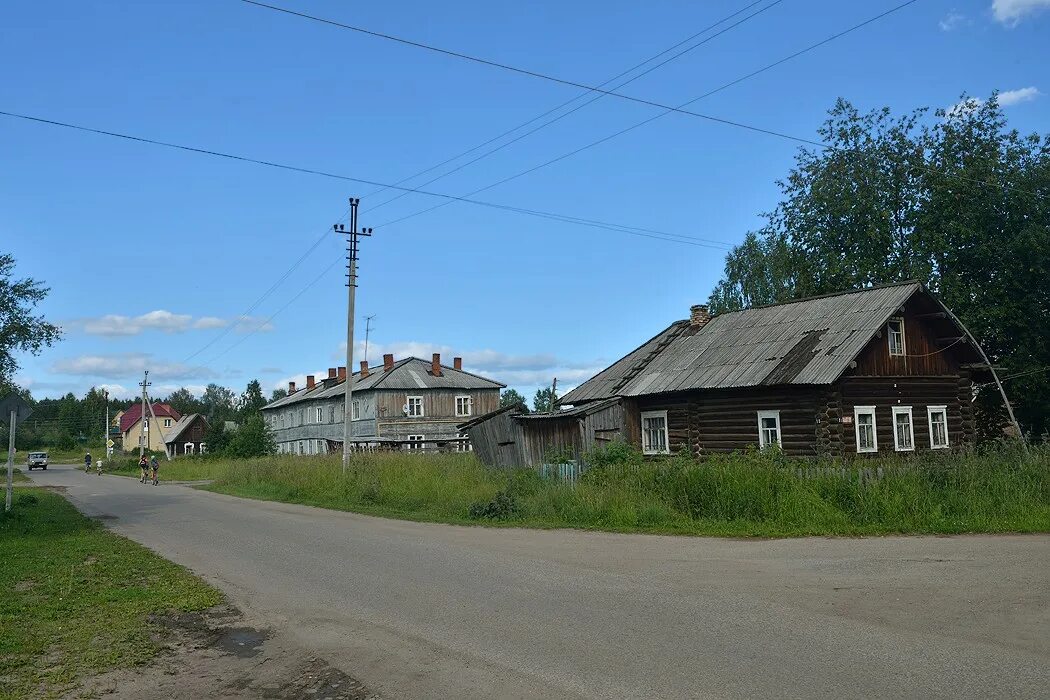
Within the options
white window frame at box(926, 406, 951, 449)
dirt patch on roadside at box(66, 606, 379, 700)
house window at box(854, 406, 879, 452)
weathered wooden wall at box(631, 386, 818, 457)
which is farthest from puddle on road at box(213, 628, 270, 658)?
white window frame at box(926, 406, 951, 449)

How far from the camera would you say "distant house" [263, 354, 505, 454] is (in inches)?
2351

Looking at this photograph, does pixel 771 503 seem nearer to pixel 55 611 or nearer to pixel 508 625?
pixel 508 625

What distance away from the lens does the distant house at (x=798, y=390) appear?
26.0 m

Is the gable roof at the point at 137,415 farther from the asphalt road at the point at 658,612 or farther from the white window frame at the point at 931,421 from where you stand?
the asphalt road at the point at 658,612

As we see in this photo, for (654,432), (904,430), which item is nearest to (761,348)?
(654,432)

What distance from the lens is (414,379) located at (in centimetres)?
6094

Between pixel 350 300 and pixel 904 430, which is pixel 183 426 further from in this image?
pixel 904 430

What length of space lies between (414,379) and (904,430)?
38.7 meters

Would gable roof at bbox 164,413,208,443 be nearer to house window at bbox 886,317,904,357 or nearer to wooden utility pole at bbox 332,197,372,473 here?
wooden utility pole at bbox 332,197,372,473

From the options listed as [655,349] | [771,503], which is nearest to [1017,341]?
[655,349]

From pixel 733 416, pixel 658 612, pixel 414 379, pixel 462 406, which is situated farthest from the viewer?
pixel 462 406

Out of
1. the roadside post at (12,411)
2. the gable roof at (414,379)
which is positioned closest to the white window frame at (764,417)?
the roadside post at (12,411)

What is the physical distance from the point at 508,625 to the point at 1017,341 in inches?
1345

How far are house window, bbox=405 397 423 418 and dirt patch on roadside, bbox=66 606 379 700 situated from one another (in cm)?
5155
